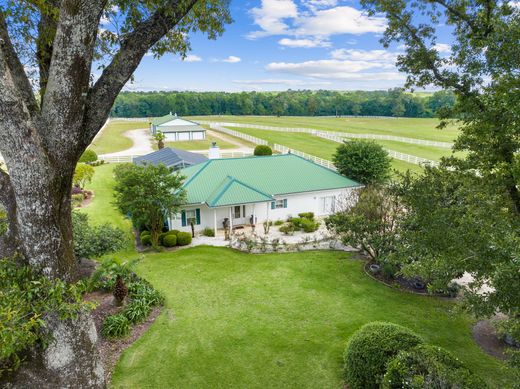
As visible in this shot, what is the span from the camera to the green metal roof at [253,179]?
2272cm

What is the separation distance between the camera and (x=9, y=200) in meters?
5.50

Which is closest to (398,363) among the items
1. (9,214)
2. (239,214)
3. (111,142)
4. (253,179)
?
(9,214)

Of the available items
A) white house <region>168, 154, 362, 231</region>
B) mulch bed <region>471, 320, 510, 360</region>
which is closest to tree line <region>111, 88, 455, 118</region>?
white house <region>168, 154, 362, 231</region>

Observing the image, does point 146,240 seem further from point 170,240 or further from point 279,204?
point 279,204

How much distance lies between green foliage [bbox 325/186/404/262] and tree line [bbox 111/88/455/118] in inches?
4316

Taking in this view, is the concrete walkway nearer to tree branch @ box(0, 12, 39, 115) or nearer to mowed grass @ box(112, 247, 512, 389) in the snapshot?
mowed grass @ box(112, 247, 512, 389)

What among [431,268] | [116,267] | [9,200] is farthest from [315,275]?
[9,200]

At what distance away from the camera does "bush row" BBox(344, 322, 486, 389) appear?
6.68m

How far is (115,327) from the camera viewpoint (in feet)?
37.0

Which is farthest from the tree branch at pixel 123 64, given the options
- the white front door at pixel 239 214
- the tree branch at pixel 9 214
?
the white front door at pixel 239 214

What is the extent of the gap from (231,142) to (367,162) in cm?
3753

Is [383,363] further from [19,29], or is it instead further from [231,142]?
[231,142]

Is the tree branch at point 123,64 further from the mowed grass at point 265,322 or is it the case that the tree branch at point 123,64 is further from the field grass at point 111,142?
the field grass at point 111,142

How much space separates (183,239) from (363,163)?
54.4 ft
